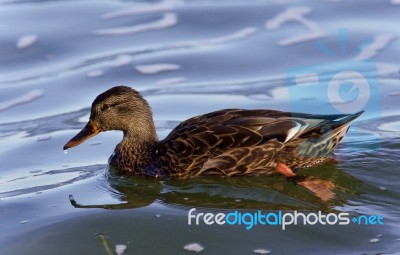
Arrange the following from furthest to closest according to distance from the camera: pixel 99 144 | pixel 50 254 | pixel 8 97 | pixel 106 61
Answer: pixel 106 61 → pixel 8 97 → pixel 99 144 → pixel 50 254

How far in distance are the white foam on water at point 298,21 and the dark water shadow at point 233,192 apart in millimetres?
5050

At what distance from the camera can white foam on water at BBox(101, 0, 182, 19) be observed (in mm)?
16625

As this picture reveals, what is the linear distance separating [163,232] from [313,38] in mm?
7018

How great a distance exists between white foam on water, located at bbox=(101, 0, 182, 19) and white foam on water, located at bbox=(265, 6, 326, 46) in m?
1.90

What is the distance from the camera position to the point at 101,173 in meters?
10.6

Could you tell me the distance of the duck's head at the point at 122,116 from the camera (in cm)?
1071

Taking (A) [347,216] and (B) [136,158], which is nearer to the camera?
(A) [347,216]

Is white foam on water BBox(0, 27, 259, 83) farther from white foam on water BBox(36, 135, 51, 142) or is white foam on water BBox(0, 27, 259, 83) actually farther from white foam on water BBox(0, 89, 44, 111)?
white foam on water BBox(36, 135, 51, 142)

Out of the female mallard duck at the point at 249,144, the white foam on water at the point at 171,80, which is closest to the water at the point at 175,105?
the white foam on water at the point at 171,80

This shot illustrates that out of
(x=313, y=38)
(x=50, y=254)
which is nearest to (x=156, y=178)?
(x=50, y=254)

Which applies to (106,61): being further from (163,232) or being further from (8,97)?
(163,232)

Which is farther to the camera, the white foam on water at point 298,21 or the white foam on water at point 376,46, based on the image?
the white foam on water at point 298,21

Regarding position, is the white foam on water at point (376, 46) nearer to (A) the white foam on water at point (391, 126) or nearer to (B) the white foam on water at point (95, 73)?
(A) the white foam on water at point (391, 126)

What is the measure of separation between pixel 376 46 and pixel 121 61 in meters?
3.64
